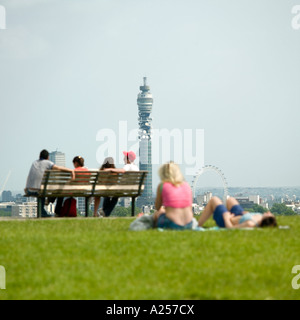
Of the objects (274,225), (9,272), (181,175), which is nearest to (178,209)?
(181,175)

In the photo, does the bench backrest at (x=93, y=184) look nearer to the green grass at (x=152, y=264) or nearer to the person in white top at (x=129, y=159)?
the person in white top at (x=129, y=159)

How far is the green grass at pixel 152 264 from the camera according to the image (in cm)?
828

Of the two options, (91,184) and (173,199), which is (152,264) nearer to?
(173,199)

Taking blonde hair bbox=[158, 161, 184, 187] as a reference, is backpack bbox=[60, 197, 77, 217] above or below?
below

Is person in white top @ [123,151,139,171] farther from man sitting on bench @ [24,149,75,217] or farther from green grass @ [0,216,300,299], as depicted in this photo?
green grass @ [0,216,300,299]

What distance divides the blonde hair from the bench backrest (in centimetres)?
566

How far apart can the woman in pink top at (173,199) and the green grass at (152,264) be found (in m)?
0.55

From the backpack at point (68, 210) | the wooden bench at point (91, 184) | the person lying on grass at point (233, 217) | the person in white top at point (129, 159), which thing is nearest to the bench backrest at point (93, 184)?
the wooden bench at point (91, 184)

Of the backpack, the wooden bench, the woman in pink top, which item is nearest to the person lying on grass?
the woman in pink top

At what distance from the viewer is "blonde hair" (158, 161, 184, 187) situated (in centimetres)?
1274

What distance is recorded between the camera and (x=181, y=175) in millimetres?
12922

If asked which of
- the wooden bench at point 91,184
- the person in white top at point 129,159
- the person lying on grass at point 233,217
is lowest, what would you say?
the person lying on grass at point 233,217
